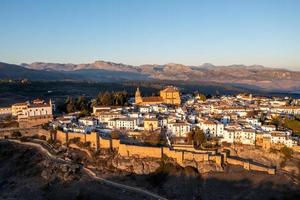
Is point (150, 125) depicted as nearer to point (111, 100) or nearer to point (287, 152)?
point (287, 152)

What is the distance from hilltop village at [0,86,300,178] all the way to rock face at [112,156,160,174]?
0.20m

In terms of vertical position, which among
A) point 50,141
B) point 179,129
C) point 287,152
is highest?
point 179,129

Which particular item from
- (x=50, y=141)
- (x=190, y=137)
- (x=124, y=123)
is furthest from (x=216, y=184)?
(x=50, y=141)

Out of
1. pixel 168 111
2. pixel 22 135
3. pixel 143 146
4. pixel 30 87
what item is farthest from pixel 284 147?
pixel 30 87

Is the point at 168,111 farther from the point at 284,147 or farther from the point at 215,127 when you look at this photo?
the point at 284,147

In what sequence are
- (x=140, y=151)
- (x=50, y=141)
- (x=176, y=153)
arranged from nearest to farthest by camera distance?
(x=176, y=153) < (x=140, y=151) < (x=50, y=141)

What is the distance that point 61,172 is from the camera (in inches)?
1307

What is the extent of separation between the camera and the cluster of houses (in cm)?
3730

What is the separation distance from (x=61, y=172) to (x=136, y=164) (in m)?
6.96

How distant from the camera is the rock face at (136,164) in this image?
3253 centimetres

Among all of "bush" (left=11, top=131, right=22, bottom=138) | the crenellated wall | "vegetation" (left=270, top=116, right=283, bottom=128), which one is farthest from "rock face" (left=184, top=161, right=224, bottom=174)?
"bush" (left=11, top=131, right=22, bottom=138)

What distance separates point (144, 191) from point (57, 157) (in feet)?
36.2

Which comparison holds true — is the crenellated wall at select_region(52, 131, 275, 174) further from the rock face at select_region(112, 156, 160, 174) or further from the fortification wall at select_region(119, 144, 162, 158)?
the rock face at select_region(112, 156, 160, 174)

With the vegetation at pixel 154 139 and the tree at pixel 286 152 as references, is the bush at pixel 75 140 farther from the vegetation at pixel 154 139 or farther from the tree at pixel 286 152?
the tree at pixel 286 152
